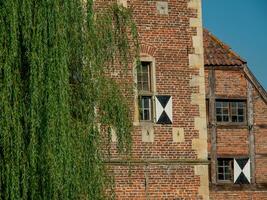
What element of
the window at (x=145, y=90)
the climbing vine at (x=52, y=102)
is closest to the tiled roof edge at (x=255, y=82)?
the window at (x=145, y=90)

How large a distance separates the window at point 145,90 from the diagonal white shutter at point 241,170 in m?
6.07

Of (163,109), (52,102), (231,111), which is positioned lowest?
(52,102)

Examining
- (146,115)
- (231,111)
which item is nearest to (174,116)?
(146,115)

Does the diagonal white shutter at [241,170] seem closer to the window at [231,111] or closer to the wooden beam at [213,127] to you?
the wooden beam at [213,127]

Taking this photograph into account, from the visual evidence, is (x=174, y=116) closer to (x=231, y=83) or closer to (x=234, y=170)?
(x=234, y=170)

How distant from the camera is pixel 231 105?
2039 centimetres

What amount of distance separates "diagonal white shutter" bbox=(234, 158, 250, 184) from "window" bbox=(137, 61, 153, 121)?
6.07 m

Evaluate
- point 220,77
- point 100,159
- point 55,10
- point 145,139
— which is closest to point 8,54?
point 55,10

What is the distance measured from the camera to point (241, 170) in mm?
19969

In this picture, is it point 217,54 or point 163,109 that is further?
point 217,54

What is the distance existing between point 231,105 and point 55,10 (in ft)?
32.9

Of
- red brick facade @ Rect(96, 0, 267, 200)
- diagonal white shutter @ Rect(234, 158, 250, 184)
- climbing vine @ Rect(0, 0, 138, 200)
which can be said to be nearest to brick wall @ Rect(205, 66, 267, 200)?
diagonal white shutter @ Rect(234, 158, 250, 184)

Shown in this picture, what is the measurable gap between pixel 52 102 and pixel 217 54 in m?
10.1

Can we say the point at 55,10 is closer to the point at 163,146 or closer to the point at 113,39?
the point at 113,39
